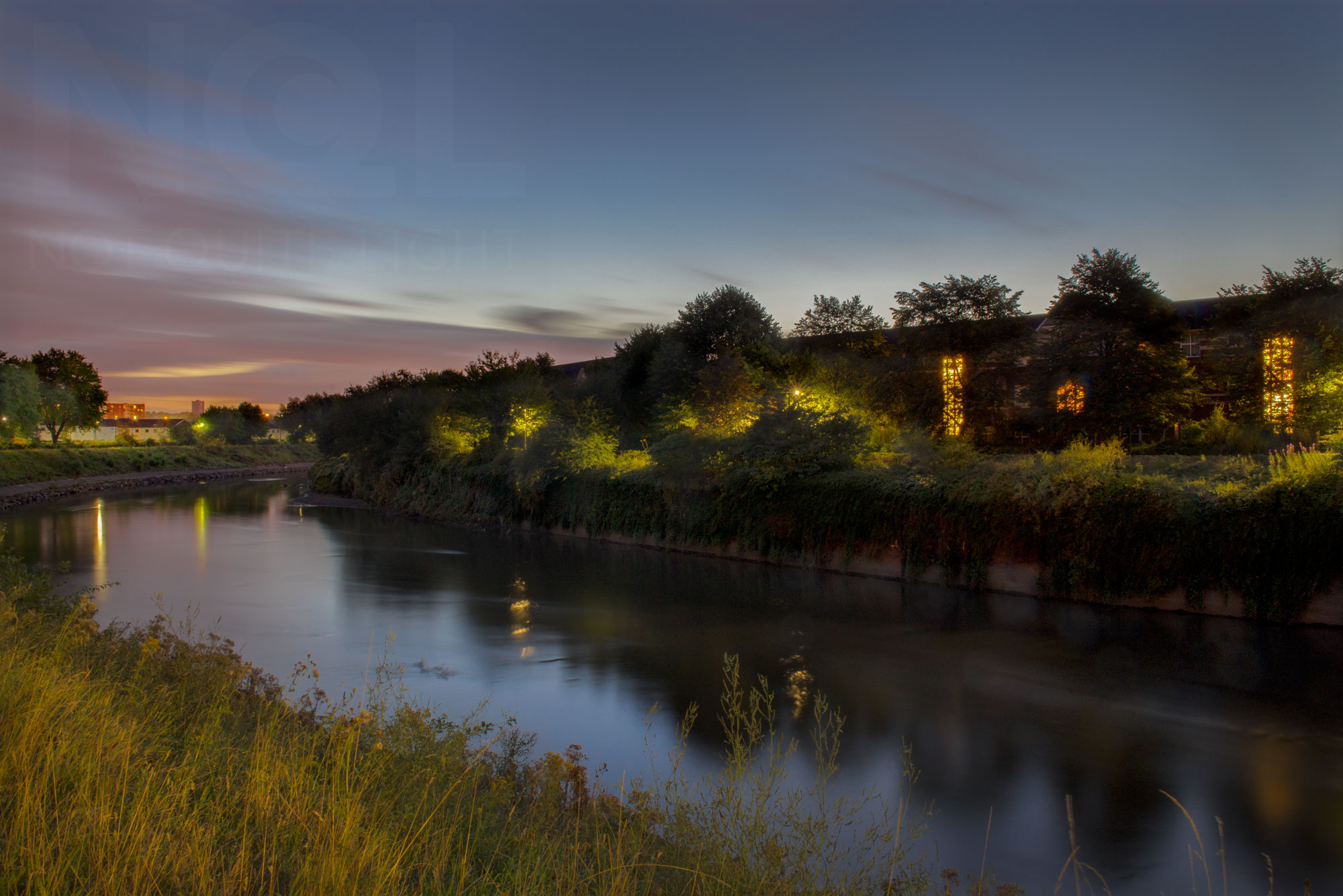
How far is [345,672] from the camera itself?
10523mm

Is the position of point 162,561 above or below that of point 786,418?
below

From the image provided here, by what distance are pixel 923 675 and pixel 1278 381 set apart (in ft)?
86.3

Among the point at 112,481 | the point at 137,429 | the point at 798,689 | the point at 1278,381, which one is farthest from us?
the point at 137,429

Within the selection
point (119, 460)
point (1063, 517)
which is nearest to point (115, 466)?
point (119, 460)

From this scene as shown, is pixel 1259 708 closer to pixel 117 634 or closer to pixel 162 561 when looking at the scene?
pixel 117 634

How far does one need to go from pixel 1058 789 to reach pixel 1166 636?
A: 6.56 m

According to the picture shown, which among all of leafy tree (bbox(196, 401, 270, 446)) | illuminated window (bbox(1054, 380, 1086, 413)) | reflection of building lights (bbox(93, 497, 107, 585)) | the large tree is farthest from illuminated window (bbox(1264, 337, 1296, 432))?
leafy tree (bbox(196, 401, 270, 446))

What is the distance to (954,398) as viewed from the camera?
31750 mm

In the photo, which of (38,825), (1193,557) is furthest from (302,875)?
(1193,557)

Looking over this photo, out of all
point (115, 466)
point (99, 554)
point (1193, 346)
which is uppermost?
point (1193, 346)

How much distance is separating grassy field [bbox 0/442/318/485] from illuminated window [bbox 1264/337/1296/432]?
57.3 m

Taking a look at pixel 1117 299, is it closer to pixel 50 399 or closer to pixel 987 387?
pixel 987 387

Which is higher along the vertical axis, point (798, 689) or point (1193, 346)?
point (1193, 346)

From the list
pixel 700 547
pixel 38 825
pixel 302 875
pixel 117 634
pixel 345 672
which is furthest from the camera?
pixel 700 547
